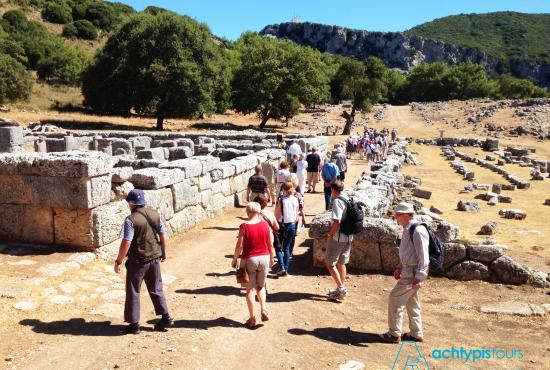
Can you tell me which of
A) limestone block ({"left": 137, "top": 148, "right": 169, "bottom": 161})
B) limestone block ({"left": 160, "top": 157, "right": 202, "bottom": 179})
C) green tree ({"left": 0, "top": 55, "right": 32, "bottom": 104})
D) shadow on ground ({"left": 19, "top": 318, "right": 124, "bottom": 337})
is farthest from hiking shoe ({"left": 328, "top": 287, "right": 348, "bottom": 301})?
green tree ({"left": 0, "top": 55, "right": 32, "bottom": 104})

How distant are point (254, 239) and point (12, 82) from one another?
4456 cm

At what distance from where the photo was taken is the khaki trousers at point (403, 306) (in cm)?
676

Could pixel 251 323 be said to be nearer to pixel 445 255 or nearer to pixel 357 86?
pixel 445 255

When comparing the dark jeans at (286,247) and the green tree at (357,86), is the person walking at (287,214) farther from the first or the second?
the green tree at (357,86)

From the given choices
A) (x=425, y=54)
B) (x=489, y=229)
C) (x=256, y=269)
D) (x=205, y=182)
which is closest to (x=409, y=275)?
(x=256, y=269)

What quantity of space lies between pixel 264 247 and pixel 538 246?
30.1 feet

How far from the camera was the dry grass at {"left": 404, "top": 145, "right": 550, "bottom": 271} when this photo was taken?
1282cm

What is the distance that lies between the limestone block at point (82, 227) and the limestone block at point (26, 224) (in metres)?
0.19

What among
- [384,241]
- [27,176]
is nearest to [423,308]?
[384,241]

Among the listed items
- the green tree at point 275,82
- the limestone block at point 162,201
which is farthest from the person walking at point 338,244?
the green tree at point 275,82

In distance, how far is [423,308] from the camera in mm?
8375

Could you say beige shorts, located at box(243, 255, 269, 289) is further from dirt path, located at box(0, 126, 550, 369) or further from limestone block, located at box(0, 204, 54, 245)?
limestone block, located at box(0, 204, 54, 245)

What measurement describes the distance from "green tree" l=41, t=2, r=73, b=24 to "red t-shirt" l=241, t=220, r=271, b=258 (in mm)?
99164

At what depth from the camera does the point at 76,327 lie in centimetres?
691
